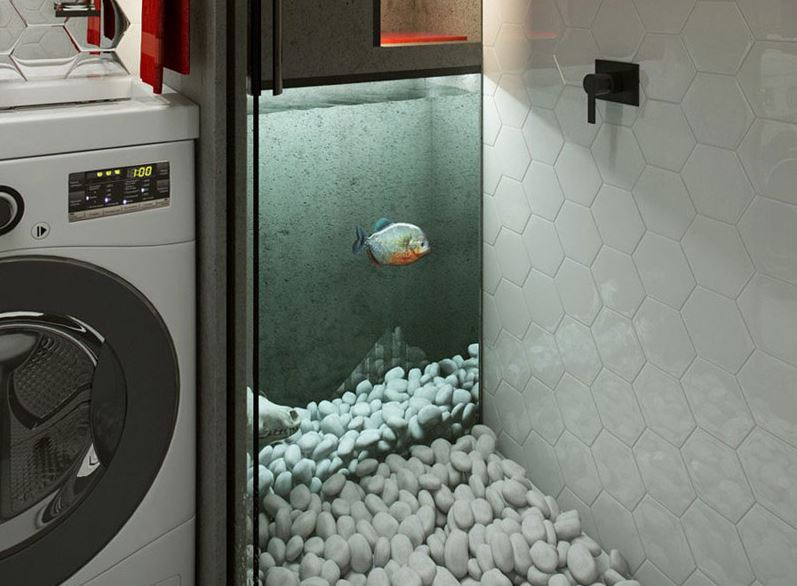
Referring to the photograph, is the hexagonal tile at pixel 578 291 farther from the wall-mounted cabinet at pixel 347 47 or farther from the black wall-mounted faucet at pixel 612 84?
the wall-mounted cabinet at pixel 347 47

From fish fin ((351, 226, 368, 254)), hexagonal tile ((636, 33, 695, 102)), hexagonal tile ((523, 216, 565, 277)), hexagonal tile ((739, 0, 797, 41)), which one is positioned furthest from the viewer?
fish fin ((351, 226, 368, 254))

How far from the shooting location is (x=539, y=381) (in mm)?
1396

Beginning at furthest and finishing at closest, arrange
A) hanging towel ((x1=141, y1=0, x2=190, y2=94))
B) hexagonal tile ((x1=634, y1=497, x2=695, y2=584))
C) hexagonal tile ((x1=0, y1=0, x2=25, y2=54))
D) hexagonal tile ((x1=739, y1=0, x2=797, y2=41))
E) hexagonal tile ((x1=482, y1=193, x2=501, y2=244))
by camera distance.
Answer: hexagonal tile ((x1=0, y1=0, x2=25, y2=54)), hanging towel ((x1=141, y1=0, x2=190, y2=94)), hexagonal tile ((x1=482, y1=193, x2=501, y2=244)), hexagonal tile ((x1=634, y1=497, x2=695, y2=584)), hexagonal tile ((x1=739, y1=0, x2=797, y2=41))

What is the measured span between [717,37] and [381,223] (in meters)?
0.63

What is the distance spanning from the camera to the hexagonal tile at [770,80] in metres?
1.01

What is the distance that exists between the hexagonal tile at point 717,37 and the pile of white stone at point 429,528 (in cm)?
68

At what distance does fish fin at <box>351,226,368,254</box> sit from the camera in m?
1.53

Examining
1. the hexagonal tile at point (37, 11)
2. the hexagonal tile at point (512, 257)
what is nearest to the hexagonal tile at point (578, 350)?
the hexagonal tile at point (512, 257)

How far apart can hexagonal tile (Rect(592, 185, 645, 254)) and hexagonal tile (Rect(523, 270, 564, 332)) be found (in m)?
0.13

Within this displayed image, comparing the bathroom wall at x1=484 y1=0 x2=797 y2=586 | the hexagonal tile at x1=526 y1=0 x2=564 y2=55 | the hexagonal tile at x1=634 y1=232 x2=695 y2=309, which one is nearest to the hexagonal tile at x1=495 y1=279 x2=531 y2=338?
the bathroom wall at x1=484 y1=0 x2=797 y2=586

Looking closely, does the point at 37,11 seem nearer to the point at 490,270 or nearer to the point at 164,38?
the point at 164,38

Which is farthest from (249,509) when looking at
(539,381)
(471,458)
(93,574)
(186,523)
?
(539,381)

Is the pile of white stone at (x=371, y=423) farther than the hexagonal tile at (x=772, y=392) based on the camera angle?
Yes

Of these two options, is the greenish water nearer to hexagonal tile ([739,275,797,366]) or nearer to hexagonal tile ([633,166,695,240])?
hexagonal tile ([633,166,695,240])
